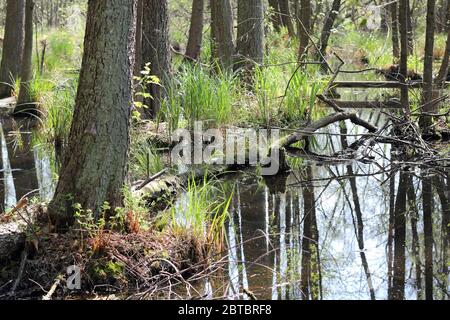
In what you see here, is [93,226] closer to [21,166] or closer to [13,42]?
[21,166]

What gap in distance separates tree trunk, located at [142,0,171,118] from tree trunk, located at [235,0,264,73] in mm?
2470

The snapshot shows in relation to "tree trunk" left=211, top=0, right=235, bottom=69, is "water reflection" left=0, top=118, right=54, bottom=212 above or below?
below

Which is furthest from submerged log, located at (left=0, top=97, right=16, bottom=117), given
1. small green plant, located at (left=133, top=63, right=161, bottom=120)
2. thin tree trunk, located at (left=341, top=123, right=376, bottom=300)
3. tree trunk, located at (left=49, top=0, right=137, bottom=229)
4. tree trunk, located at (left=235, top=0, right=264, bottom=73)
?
tree trunk, located at (left=49, top=0, right=137, bottom=229)

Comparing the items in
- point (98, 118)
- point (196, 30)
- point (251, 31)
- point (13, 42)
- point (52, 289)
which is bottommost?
point (52, 289)

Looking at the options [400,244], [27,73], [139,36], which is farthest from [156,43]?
[400,244]

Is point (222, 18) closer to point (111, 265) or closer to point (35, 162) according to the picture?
point (35, 162)

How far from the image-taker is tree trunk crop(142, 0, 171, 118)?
31.2ft

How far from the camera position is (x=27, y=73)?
12.6m

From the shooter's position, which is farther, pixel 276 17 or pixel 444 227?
pixel 276 17

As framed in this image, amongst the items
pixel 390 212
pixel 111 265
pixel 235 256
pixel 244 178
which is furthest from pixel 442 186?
pixel 111 265

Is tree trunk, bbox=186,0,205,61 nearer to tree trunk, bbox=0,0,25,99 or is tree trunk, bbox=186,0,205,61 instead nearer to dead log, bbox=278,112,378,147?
tree trunk, bbox=0,0,25,99

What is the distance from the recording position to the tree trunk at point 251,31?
38.8 ft

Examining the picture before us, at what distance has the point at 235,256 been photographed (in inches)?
213

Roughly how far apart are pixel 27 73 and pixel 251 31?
4.50m
